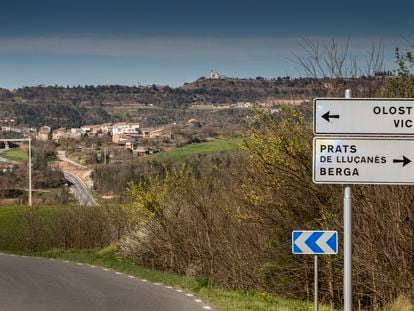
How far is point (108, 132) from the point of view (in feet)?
540

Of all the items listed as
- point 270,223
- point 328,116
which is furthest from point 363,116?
point 270,223

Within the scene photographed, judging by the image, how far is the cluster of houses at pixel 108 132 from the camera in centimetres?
13725

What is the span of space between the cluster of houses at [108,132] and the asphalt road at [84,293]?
10056 centimetres

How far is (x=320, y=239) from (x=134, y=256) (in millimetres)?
20949

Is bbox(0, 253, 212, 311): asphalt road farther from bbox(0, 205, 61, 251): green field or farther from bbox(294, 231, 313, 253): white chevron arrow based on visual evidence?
bbox(0, 205, 61, 251): green field

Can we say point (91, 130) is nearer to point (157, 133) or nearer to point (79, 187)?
point (157, 133)

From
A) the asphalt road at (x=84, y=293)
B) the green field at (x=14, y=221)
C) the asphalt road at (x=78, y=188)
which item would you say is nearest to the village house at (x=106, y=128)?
the asphalt road at (x=78, y=188)

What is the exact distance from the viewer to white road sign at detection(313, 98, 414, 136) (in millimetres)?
9352

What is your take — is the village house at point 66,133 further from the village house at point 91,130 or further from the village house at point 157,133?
the village house at point 157,133

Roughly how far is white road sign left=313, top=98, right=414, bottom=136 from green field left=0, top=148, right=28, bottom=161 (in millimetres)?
113003

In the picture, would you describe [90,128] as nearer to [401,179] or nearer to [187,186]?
[187,186]

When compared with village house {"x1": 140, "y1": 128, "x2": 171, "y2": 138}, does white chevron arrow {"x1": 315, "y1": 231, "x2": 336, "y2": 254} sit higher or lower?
lower

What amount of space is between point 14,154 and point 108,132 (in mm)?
33844

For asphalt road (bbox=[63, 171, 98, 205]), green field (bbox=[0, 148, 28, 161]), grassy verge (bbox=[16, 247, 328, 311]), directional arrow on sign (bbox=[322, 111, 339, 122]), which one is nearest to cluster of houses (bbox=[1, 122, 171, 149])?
green field (bbox=[0, 148, 28, 161])
